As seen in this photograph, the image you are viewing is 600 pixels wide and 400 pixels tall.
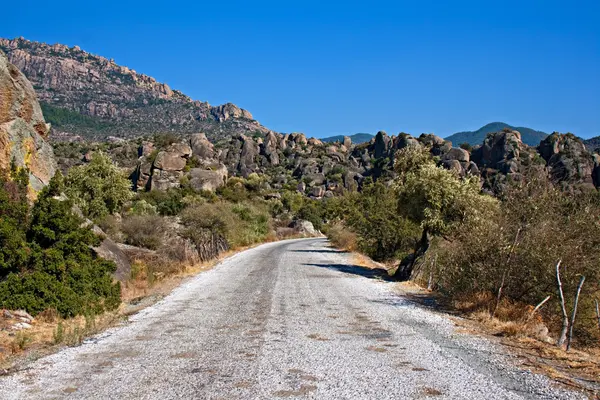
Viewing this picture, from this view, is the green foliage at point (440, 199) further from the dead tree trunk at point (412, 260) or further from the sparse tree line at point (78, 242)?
the sparse tree line at point (78, 242)

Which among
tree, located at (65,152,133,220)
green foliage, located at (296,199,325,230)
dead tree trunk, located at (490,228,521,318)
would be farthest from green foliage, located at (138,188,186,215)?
dead tree trunk, located at (490,228,521,318)

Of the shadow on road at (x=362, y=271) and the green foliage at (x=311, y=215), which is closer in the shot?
the shadow on road at (x=362, y=271)

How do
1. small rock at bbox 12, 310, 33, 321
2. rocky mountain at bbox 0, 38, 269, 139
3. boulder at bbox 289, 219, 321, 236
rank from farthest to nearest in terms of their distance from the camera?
1. rocky mountain at bbox 0, 38, 269, 139
2. boulder at bbox 289, 219, 321, 236
3. small rock at bbox 12, 310, 33, 321

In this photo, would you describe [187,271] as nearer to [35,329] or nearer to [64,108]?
[35,329]

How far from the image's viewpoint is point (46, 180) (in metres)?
13.6

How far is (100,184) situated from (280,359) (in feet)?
87.1

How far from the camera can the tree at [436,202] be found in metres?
16.5

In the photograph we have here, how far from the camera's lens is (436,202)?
663 inches

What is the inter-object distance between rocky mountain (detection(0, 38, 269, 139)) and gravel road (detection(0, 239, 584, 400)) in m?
103

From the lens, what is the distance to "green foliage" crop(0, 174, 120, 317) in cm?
877

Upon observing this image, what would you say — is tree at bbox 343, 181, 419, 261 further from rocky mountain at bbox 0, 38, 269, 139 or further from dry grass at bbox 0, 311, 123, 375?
rocky mountain at bbox 0, 38, 269, 139

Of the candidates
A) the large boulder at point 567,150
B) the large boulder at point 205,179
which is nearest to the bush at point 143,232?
the large boulder at point 205,179

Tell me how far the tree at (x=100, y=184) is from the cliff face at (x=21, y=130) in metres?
14.6

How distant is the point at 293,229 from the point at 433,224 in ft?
142
